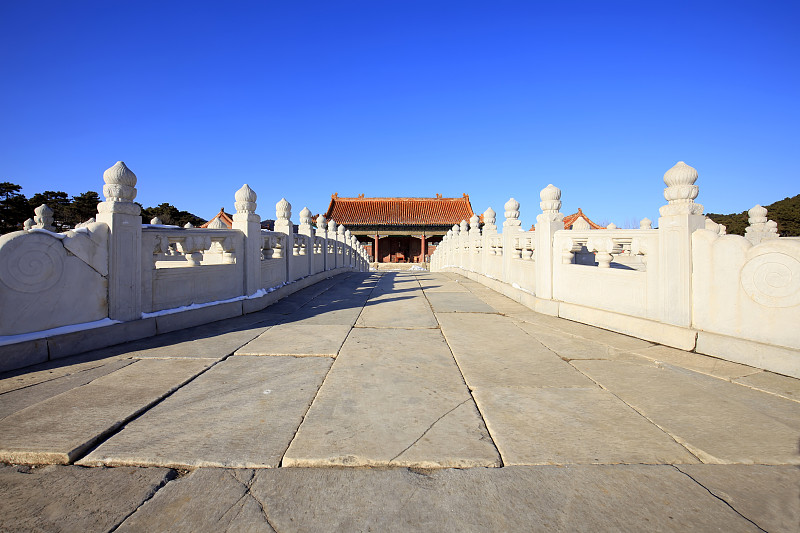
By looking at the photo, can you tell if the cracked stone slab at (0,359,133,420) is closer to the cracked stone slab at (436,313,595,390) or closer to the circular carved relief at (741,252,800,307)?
the cracked stone slab at (436,313,595,390)

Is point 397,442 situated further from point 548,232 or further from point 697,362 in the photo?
point 548,232

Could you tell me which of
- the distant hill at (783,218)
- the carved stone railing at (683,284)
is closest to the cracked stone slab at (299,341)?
the carved stone railing at (683,284)

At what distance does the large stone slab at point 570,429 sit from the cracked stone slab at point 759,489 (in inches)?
4.7

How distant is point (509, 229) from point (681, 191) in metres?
3.58

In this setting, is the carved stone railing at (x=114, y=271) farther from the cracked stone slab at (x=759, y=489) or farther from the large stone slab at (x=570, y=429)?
the cracked stone slab at (x=759, y=489)

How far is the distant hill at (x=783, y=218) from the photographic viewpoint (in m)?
16.9

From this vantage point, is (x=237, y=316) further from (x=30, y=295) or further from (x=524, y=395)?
(x=524, y=395)

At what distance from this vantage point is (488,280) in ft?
28.5

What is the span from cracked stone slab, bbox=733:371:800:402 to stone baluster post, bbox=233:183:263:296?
5.56 m

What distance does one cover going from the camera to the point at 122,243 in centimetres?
383

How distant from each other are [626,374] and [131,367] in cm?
377

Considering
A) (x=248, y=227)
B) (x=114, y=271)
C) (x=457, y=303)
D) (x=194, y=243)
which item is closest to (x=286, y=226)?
(x=248, y=227)

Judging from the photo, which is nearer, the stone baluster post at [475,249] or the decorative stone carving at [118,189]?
the decorative stone carving at [118,189]

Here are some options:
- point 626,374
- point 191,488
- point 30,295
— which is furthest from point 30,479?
point 626,374
